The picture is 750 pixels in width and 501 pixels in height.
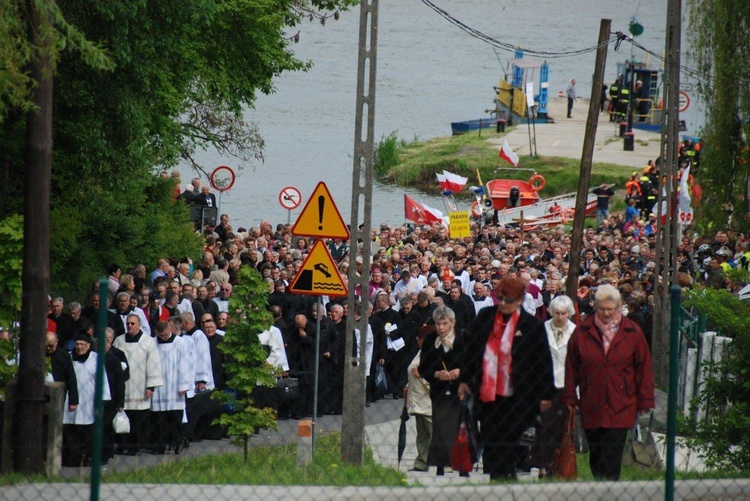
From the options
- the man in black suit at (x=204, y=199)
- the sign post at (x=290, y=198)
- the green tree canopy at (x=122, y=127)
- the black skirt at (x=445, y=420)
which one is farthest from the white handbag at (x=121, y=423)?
the sign post at (x=290, y=198)

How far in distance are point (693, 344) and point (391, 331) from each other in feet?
14.3

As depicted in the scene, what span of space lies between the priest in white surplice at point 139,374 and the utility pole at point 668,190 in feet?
28.8

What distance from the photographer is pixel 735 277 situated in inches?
467

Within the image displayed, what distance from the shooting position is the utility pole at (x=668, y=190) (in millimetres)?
20094

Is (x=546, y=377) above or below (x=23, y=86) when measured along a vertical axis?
below

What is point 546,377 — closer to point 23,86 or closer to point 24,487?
point 24,487

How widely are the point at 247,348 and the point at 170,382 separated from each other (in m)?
2.19

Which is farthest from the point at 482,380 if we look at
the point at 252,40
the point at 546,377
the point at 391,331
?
the point at 252,40

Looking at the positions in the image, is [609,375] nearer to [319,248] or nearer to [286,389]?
[319,248]

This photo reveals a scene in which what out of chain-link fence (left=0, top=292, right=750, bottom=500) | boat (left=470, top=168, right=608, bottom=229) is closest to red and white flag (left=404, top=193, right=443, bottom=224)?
boat (left=470, top=168, right=608, bottom=229)

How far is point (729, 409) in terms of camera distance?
995 centimetres

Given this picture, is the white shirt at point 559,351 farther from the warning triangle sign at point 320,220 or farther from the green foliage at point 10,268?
the green foliage at point 10,268

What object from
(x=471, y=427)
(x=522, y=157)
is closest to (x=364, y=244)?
(x=471, y=427)

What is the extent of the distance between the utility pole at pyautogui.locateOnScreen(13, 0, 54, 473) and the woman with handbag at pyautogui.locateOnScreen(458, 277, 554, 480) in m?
3.43
